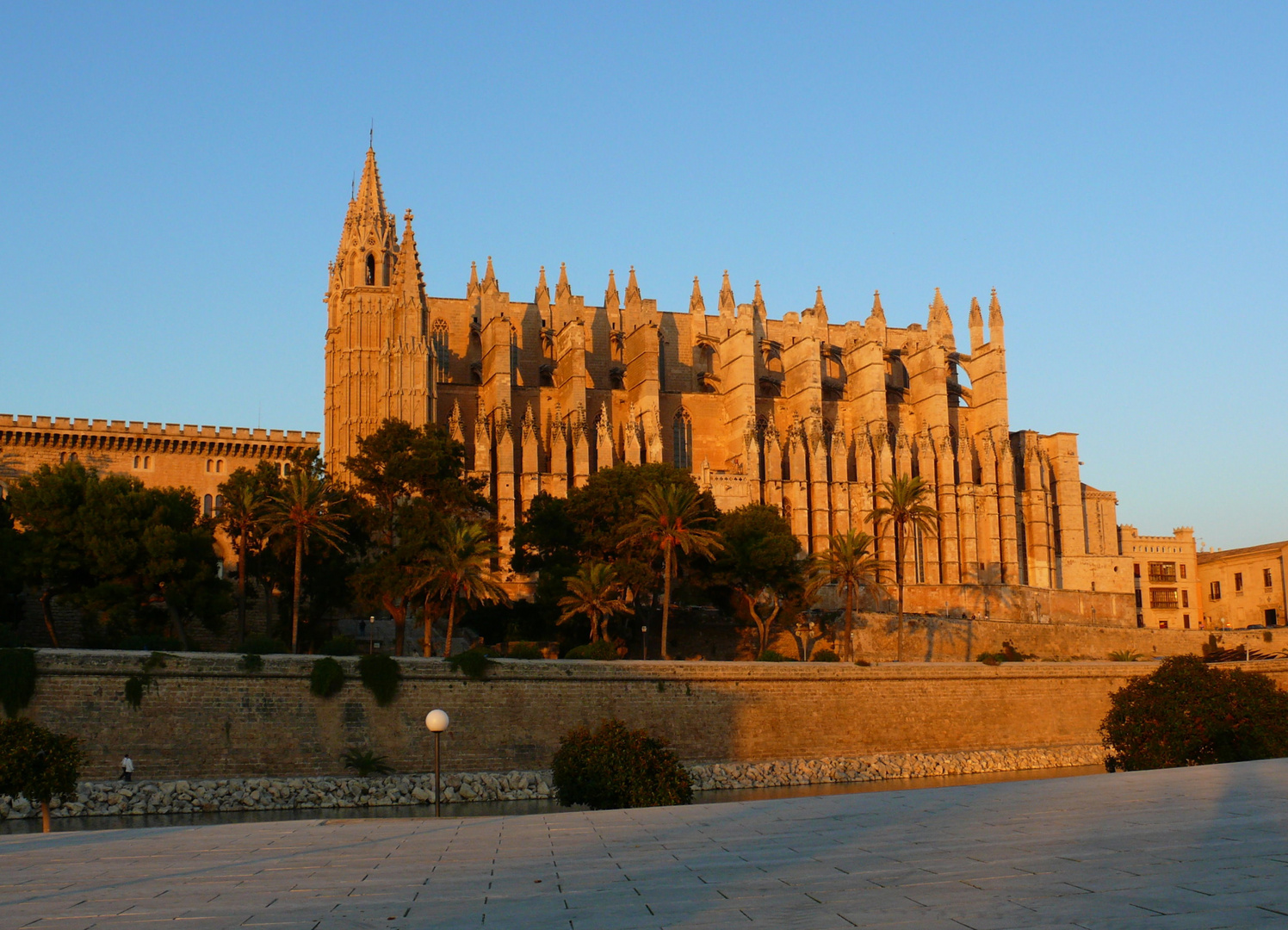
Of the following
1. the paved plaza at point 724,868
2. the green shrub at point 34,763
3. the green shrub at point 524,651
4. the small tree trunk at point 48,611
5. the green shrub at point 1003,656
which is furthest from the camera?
the green shrub at point 1003,656

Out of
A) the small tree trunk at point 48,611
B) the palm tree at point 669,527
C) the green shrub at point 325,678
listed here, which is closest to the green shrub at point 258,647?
the green shrub at point 325,678

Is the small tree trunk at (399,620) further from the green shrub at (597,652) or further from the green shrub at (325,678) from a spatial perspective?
the green shrub at (325,678)

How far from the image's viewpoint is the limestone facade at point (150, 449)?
5106 centimetres

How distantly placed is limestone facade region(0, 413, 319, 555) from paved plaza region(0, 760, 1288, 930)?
37384 millimetres

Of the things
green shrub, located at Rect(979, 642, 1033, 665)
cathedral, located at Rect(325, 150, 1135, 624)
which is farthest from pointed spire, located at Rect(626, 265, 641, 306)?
green shrub, located at Rect(979, 642, 1033, 665)

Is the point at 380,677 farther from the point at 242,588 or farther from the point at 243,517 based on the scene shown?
the point at 243,517

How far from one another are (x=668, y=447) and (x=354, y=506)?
74.0ft

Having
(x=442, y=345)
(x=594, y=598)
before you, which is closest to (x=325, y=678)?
(x=594, y=598)

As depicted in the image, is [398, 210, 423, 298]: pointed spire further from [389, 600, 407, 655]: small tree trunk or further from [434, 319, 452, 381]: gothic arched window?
[389, 600, 407, 655]: small tree trunk

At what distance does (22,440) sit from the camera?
168ft

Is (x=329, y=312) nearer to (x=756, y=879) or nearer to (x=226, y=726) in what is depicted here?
(x=226, y=726)

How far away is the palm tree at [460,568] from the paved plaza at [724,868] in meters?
18.6

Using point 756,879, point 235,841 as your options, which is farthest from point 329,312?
point 756,879

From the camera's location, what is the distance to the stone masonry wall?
2861 cm
